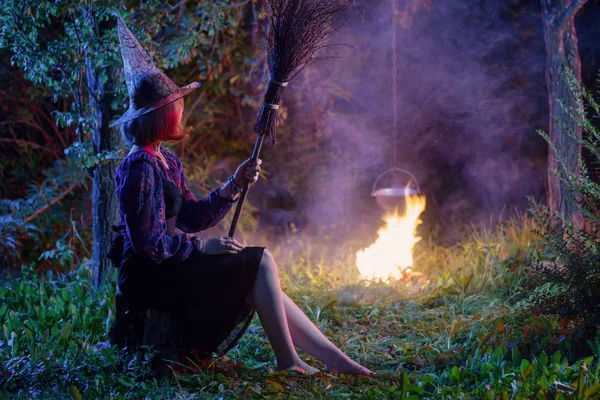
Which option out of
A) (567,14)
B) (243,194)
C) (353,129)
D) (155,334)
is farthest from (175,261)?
Result: (353,129)

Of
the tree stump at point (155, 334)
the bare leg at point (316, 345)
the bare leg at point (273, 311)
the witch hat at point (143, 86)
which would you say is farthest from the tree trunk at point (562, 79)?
the tree stump at point (155, 334)

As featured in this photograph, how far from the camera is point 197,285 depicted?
11.0 feet

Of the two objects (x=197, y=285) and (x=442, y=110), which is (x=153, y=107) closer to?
(x=197, y=285)

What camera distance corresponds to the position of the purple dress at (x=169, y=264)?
10.5 ft

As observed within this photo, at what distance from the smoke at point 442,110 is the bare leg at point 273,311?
3.92m

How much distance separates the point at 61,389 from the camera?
340 cm

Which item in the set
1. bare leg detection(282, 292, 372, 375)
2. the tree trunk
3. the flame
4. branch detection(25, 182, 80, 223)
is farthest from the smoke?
bare leg detection(282, 292, 372, 375)

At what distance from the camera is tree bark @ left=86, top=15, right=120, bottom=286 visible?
203 inches

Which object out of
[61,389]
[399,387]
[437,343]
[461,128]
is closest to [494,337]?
[437,343]

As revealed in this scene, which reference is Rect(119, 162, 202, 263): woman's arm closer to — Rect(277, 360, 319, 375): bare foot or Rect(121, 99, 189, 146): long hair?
Rect(121, 99, 189, 146): long hair

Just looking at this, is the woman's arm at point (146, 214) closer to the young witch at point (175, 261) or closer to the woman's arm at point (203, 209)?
the young witch at point (175, 261)

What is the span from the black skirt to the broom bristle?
29.9 inches

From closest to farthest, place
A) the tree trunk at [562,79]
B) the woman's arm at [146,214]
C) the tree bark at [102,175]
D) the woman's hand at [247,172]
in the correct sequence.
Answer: the woman's arm at [146,214] < the woman's hand at [247,172] < the tree bark at [102,175] < the tree trunk at [562,79]

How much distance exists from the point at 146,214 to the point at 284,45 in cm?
117
